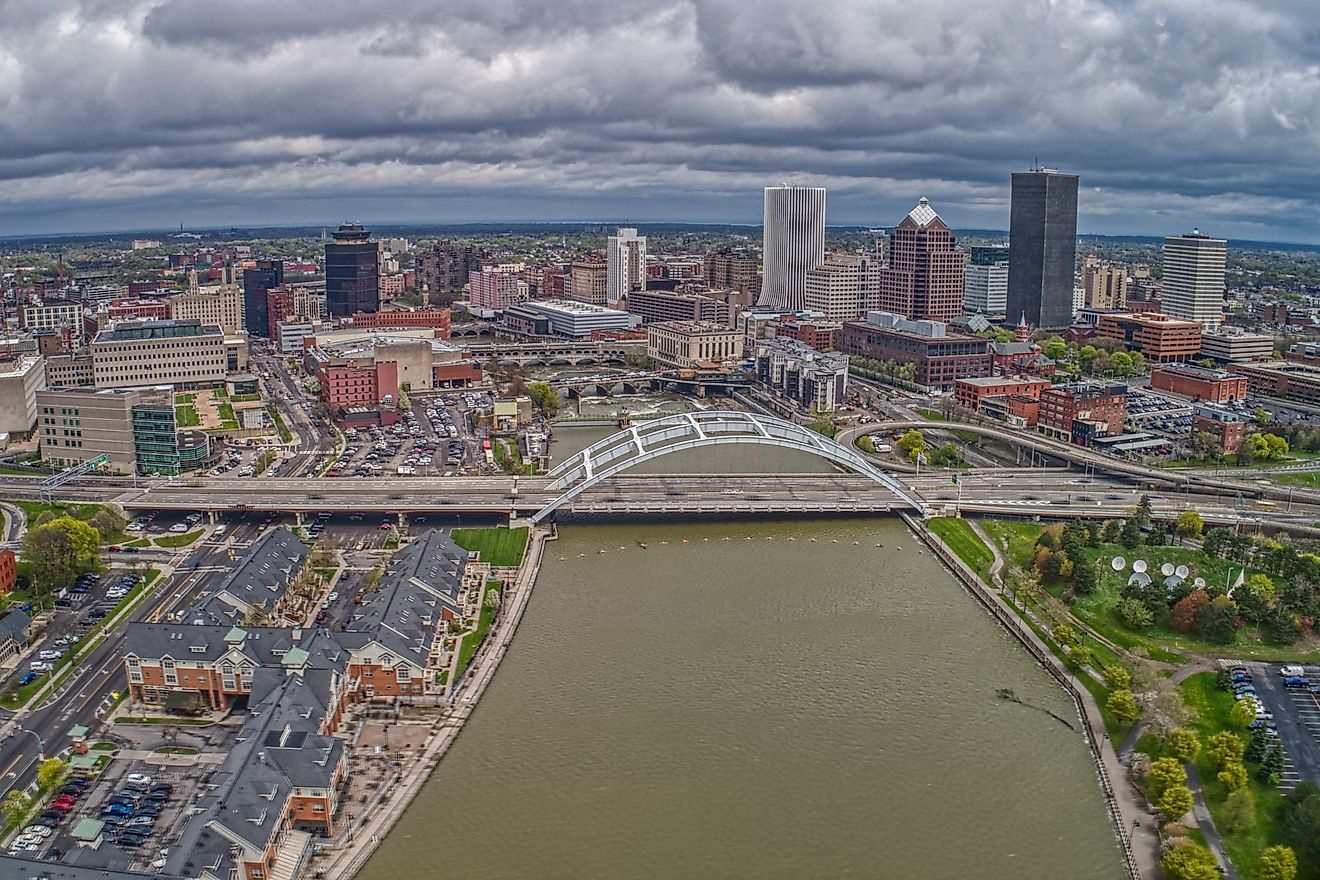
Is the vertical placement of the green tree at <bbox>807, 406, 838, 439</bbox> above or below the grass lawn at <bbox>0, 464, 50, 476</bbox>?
above

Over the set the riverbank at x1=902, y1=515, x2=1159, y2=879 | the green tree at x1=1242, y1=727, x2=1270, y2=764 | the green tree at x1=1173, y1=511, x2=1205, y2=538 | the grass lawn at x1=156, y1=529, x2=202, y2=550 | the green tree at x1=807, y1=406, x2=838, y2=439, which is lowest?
the riverbank at x1=902, y1=515, x2=1159, y2=879

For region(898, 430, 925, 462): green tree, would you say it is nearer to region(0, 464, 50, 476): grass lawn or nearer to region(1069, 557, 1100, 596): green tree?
region(1069, 557, 1100, 596): green tree

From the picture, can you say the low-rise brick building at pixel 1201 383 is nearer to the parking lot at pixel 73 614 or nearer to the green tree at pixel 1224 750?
the green tree at pixel 1224 750

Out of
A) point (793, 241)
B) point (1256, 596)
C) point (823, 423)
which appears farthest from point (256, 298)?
point (1256, 596)

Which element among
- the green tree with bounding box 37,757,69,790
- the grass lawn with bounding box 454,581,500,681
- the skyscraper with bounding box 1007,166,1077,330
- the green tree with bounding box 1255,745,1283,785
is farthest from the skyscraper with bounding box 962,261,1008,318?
the green tree with bounding box 37,757,69,790

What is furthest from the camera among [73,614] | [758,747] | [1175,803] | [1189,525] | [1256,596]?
[1189,525]

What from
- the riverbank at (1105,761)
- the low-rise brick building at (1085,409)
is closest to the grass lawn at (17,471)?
the riverbank at (1105,761)

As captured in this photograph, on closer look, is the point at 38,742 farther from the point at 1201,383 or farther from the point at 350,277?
the point at 350,277
